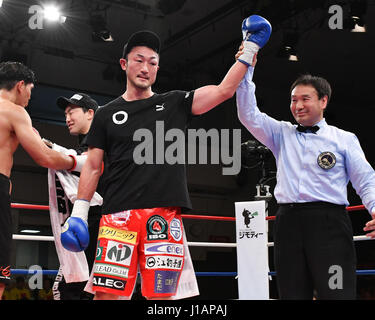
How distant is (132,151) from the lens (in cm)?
184

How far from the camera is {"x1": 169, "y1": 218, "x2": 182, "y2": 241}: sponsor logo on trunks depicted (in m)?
1.80

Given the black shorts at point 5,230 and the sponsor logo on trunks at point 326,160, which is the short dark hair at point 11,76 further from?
the sponsor logo on trunks at point 326,160

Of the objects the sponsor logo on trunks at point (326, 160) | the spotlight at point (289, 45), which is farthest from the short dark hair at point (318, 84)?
the spotlight at point (289, 45)

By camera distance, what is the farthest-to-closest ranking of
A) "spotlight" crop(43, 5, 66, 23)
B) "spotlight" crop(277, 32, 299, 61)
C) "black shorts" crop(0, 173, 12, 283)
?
"spotlight" crop(277, 32, 299, 61) → "spotlight" crop(43, 5, 66, 23) → "black shorts" crop(0, 173, 12, 283)

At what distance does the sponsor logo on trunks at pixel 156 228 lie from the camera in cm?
177

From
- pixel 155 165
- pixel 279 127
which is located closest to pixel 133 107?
pixel 155 165

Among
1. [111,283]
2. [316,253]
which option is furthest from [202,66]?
[111,283]

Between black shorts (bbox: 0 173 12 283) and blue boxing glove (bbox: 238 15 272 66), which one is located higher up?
blue boxing glove (bbox: 238 15 272 66)

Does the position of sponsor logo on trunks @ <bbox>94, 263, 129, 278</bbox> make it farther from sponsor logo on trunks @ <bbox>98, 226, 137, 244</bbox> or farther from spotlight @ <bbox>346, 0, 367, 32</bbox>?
spotlight @ <bbox>346, 0, 367, 32</bbox>

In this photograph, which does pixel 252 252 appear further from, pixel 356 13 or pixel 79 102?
pixel 356 13

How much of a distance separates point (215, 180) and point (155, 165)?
346 inches

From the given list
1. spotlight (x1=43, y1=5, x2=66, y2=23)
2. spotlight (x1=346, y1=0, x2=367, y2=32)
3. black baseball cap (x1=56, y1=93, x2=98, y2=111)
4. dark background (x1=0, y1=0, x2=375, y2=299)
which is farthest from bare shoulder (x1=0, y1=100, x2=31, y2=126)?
spotlight (x1=346, y1=0, x2=367, y2=32)

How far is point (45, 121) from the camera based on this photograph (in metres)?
9.37

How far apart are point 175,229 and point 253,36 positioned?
805mm
